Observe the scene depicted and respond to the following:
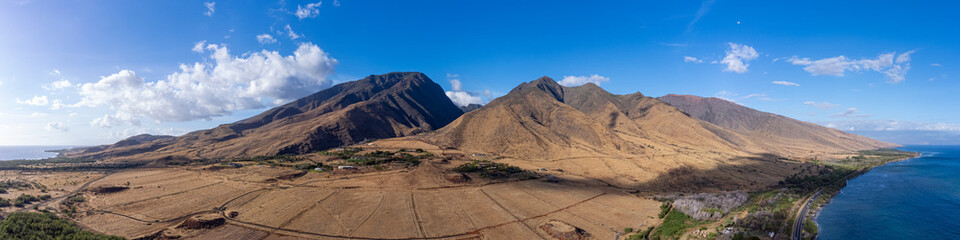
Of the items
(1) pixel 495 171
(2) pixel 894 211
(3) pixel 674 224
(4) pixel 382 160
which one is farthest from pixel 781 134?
(4) pixel 382 160

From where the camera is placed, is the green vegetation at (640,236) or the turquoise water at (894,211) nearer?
the green vegetation at (640,236)

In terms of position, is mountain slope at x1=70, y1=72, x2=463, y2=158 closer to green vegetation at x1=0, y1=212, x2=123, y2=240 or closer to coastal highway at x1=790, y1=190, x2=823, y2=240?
green vegetation at x1=0, y1=212, x2=123, y2=240

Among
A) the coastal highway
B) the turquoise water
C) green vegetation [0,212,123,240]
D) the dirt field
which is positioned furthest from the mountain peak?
green vegetation [0,212,123,240]

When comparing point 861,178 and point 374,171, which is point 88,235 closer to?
point 374,171

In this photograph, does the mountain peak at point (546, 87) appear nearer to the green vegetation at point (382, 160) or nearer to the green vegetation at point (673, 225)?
the green vegetation at point (382, 160)

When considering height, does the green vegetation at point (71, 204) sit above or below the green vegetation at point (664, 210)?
above

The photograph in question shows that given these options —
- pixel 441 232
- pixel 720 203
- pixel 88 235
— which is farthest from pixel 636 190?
pixel 88 235

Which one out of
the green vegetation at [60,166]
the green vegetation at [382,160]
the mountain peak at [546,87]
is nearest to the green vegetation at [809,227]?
the green vegetation at [382,160]

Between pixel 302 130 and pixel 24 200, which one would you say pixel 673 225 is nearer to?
pixel 24 200
